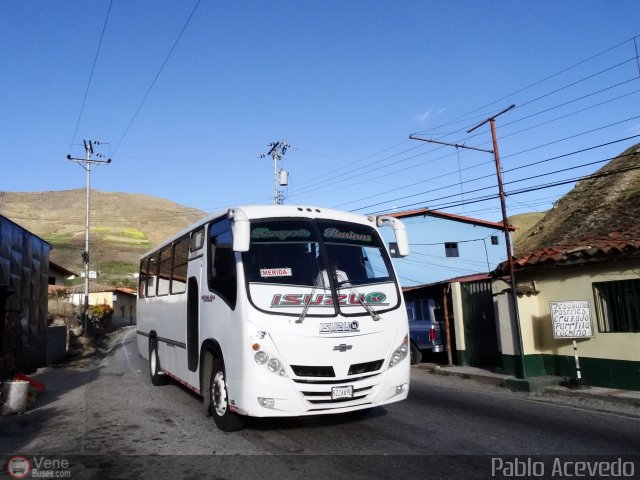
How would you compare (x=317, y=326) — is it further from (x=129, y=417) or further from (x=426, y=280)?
(x=426, y=280)

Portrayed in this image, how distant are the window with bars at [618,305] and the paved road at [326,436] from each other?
240cm

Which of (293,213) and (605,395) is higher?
(293,213)

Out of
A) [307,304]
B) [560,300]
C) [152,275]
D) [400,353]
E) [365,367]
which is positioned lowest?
[365,367]

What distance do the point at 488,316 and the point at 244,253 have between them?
11.2m

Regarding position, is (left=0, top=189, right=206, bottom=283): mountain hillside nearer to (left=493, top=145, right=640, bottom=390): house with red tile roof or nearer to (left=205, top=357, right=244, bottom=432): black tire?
(left=493, top=145, right=640, bottom=390): house with red tile roof

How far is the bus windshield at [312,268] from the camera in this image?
20.0ft

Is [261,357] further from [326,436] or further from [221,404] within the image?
[326,436]

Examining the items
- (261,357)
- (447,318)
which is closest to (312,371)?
(261,357)

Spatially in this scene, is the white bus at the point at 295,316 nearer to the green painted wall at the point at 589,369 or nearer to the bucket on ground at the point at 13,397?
the bucket on ground at the point at 13,397

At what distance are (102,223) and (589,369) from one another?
382 feet

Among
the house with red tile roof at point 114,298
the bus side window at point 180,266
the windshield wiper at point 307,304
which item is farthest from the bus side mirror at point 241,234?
the house with red tile roof at point 114,298

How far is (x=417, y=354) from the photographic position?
16.3 m

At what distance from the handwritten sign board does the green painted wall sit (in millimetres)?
728

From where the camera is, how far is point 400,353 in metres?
6.52
